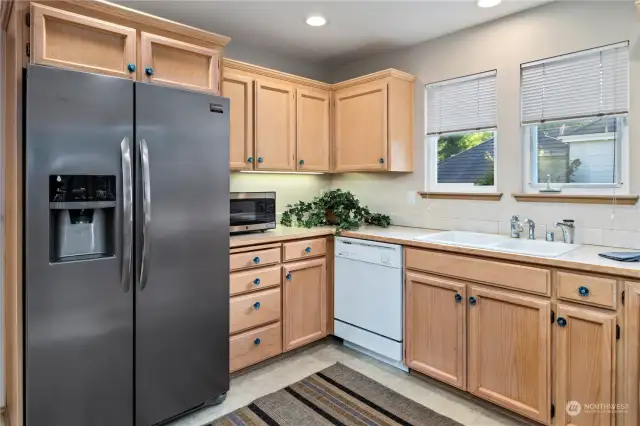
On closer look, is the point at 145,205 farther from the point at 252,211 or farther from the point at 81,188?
the point at 252,211

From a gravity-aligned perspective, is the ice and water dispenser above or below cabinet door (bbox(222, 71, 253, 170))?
below

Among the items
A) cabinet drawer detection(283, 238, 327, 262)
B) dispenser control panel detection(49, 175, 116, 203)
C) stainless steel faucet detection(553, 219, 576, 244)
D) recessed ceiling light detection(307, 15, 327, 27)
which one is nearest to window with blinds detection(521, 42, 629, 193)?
stainless steel faucet detection(553, 219, 576, 244)

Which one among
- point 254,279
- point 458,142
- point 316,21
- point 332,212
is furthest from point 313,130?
point 254,279

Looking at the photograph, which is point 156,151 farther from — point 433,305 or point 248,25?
point 433,305

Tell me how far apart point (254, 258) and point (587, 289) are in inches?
73.1

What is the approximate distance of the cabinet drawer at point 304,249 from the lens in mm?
2779

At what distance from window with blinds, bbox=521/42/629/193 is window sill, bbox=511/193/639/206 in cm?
9

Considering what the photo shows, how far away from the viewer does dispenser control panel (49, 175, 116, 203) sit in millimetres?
1664

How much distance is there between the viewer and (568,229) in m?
2.35

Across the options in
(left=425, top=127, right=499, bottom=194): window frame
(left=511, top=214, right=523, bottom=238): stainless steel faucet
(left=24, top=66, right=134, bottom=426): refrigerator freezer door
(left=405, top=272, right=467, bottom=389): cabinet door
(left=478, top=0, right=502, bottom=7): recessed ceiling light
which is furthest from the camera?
(left=425, top=127, right=499, bottom=194): window frame

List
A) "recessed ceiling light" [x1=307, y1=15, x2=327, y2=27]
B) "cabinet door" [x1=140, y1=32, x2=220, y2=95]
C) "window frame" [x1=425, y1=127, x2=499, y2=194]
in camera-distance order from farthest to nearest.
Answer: "window frame" [x1=425, y1=127, x2=499, y2=194] → "recessed ceiling light" [x1=307, y1=15, x2=327, y2=27] → "cabinet door" [x1=140, y1=32, x2=220, y2=95]

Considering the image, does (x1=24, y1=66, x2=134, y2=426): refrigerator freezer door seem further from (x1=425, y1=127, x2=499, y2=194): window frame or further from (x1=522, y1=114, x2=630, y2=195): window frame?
(x1=522, y1=114, x2=630, y2=195): window frame

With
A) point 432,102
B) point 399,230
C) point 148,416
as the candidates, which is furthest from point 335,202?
point 148,416

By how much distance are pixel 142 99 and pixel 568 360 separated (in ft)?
7.98
